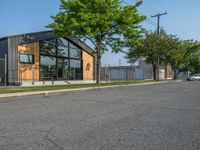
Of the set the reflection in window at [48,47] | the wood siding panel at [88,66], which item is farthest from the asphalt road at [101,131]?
the wood siding panel at [88,66]

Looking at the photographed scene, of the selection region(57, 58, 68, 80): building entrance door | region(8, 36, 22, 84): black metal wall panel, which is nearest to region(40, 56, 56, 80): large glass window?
region(57, 58, 68, 80): building entrance door

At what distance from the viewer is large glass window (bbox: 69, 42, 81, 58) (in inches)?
1401

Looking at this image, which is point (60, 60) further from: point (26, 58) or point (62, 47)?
point (26, 58)

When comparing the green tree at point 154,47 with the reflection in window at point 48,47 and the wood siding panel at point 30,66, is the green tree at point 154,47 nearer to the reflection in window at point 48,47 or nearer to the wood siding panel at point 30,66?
the reflection in window at point 48,47

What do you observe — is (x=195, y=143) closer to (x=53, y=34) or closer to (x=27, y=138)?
(x=27, y=138)

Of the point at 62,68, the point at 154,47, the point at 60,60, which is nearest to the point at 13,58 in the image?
the point at 60,60

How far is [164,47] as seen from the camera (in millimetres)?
47719

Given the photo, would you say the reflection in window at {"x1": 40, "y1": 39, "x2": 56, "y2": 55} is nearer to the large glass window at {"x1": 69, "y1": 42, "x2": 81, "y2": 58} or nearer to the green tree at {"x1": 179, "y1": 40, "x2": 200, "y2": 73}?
the large glass window at {"x1": 69, "y1": 42, "x2": 81, "y2": 58}

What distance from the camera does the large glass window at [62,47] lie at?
33.6m

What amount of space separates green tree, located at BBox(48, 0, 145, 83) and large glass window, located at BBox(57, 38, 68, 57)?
16.3 ft

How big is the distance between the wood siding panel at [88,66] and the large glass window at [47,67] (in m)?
5.74

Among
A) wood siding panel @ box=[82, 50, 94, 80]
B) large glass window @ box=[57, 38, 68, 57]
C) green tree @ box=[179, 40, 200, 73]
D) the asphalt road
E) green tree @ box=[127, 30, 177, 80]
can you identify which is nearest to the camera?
the asphalt road

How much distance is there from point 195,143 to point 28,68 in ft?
83.6

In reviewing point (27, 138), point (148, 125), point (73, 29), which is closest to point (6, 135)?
point (27, 138)
